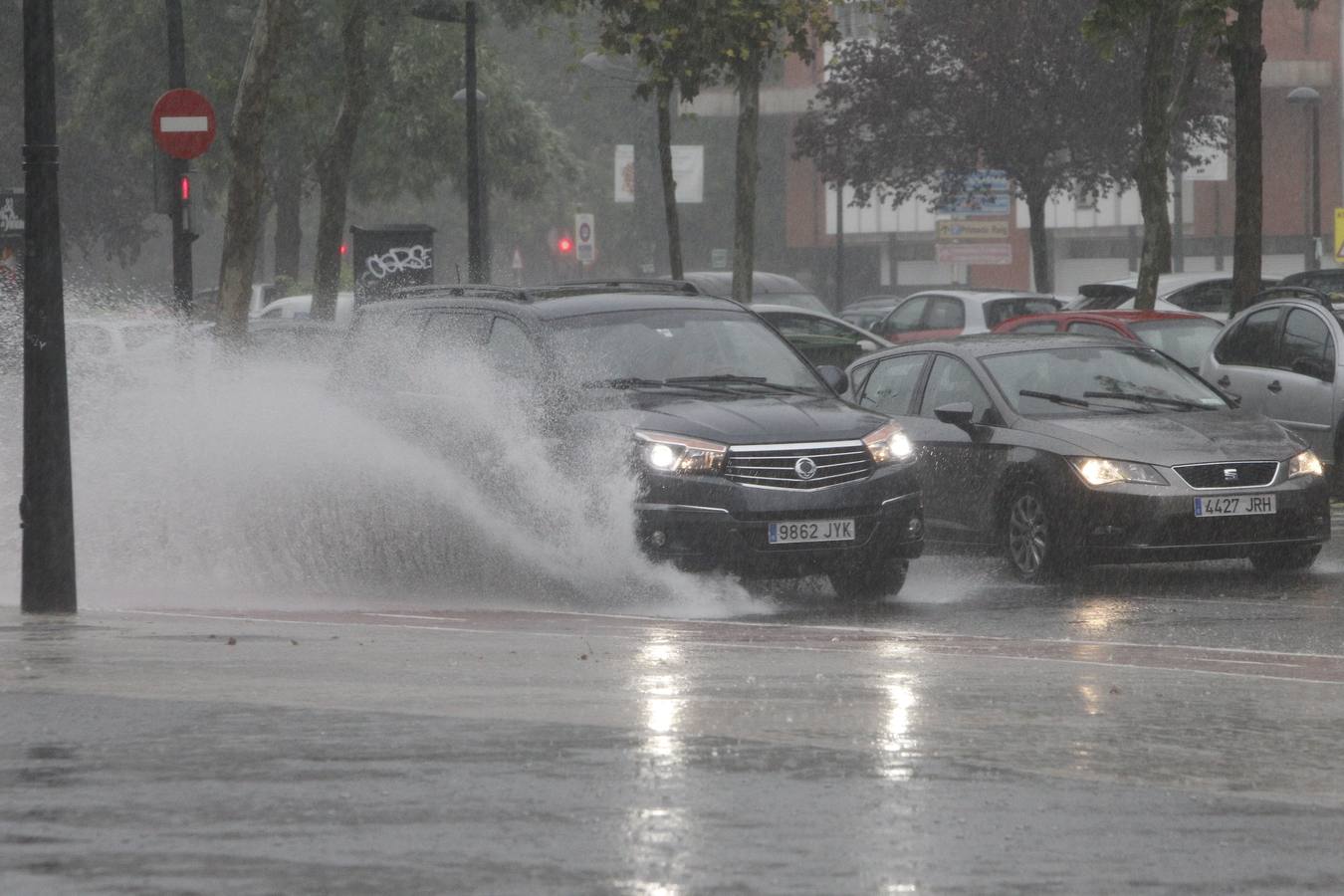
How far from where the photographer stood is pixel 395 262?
30562 mm

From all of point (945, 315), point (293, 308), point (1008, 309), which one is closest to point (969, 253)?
point (945, 315)

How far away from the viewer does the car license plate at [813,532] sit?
12.5 meters

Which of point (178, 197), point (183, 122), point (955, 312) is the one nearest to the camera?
point (183, 122)

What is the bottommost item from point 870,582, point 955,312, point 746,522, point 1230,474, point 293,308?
point 870,582

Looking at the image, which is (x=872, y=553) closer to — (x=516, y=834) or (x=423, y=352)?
(x=423, y=352)

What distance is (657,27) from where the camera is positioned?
29.8 meters

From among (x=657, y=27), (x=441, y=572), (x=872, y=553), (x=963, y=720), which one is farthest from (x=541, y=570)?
(x=657, y=27)

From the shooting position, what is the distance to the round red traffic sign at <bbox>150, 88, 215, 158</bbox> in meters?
23.1

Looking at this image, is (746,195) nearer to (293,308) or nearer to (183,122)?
(293,308)

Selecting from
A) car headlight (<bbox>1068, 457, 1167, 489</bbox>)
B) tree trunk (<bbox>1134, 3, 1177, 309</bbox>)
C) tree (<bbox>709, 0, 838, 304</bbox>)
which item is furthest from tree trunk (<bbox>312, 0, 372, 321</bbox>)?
car headlight (<bbox>1068, 457, 1167, 489</bbox>)

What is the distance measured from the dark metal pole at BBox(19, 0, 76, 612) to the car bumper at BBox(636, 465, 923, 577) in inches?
114

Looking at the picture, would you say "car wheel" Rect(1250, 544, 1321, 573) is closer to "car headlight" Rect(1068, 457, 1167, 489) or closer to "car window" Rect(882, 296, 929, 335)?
"car headlight" Rect(1068, 457, 1167, 489)

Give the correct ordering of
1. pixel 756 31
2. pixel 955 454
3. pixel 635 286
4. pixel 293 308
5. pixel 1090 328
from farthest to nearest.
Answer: pixel 293 308 < pixel 756 31 < pixel 1090 328 < pixel 635 286 < pixel 955 454

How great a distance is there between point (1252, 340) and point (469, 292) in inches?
276
